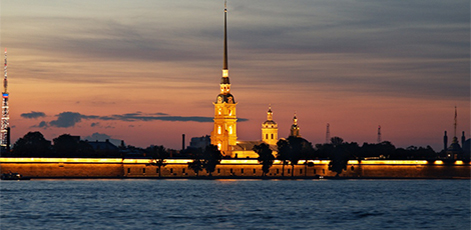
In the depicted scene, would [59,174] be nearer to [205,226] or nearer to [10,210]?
[10,210]

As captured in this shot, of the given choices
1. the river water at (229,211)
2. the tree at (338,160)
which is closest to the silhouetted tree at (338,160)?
the tree at (338,160)

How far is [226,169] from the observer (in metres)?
197

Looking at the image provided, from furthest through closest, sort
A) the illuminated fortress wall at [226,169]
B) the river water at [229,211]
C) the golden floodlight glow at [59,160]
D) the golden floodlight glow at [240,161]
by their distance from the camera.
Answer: the golden floodlight glow at [240,161] < the illuminated fortress wall at [226,169] < the golden floodlight glow at [59,160] < the river water at [229,211]

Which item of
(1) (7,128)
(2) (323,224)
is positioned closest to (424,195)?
(2) (323,224)

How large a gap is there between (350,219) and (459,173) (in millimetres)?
125288

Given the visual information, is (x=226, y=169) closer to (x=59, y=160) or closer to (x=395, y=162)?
(x=395, y=162)

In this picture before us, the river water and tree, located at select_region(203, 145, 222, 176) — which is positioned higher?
tree, located at select_region(203, 145, 222, 176)

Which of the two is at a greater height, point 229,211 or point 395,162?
point 395,162

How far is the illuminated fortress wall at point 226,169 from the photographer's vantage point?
7175 inches

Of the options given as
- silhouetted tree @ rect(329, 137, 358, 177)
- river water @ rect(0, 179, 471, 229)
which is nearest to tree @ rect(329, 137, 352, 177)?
silhouetted tree @ rect(329, 137, 358, 177)

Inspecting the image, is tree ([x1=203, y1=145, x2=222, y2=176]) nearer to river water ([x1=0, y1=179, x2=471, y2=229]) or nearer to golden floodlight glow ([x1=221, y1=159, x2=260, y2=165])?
golden floodlight glow ([x1=221, y1=159, x2=260, y2=165])

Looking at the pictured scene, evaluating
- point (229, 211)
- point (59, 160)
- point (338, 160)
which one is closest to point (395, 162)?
point (338, 160)

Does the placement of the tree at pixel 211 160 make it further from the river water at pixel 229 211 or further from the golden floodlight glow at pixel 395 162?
the river water at pixel 229 211

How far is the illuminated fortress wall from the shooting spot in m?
182
